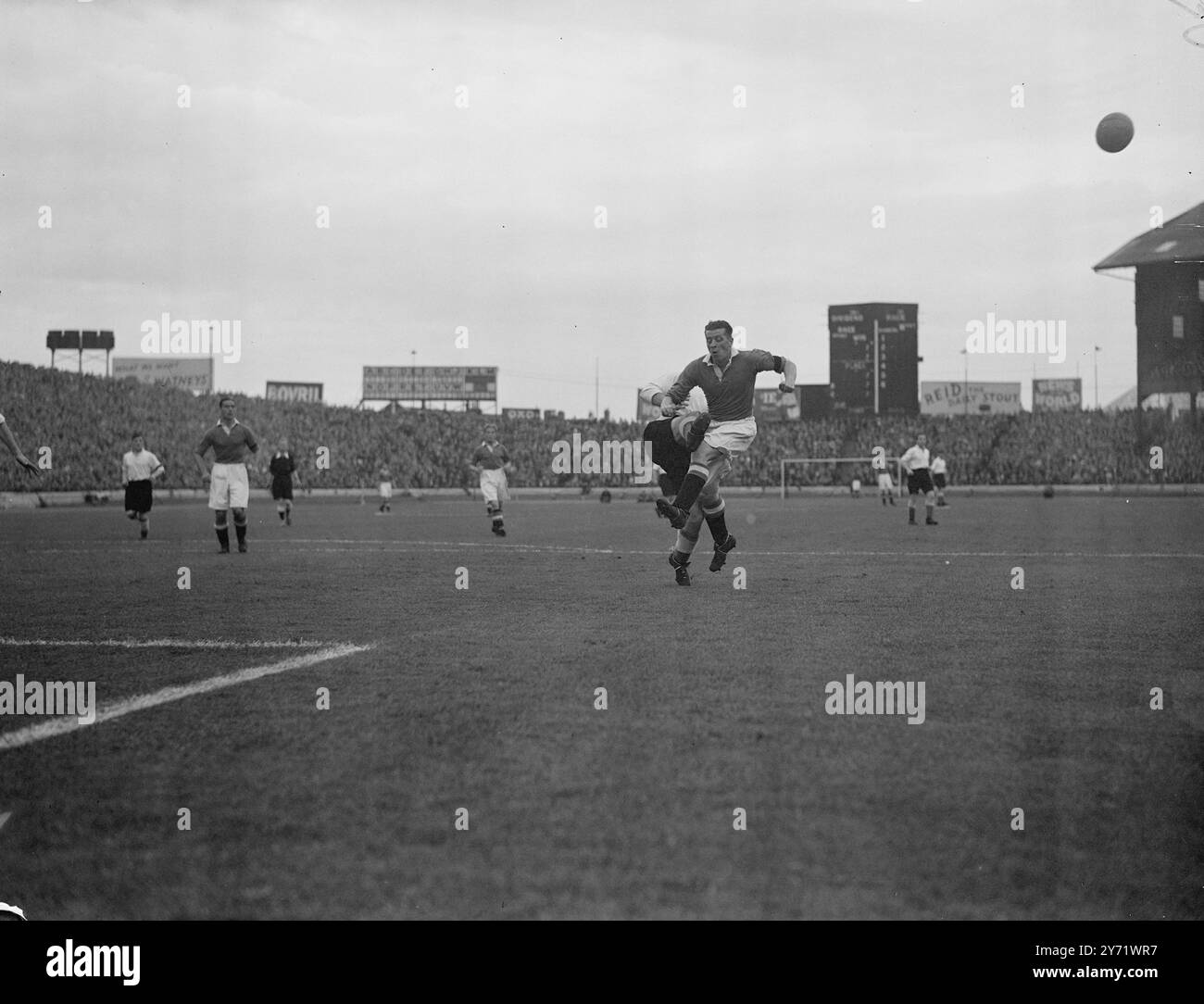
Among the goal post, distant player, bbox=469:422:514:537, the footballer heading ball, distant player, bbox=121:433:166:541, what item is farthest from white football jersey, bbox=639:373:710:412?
the goal post

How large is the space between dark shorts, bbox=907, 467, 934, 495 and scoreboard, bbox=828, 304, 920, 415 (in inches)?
1631

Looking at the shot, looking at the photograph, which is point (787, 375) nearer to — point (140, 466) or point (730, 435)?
point (730, 435)

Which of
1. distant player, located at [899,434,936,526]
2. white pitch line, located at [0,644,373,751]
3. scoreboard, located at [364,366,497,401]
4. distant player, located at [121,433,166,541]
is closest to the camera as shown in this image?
white pitch line, located at [0,644,373,751]

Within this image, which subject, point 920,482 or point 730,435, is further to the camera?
point 920,482

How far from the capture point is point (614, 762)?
12.6 feet

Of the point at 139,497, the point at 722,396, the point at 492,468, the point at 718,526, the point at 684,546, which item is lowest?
the point at 684,546

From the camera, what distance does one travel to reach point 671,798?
3.39 metres

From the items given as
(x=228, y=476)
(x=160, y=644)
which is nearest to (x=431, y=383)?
(x=228, y=476)

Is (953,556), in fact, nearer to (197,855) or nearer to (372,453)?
(197,855)

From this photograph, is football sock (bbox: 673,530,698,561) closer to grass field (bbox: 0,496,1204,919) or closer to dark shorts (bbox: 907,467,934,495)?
grass field (bbox: 0,496,1204,919)

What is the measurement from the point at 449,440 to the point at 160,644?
5519cm

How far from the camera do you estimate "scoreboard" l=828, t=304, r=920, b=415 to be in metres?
63.5
